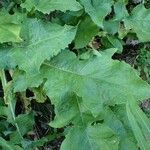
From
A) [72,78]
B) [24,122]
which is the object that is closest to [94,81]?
[72,78]

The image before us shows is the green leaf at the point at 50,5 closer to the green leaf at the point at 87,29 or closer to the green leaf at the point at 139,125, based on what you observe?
the green leaf at the point at 87,29

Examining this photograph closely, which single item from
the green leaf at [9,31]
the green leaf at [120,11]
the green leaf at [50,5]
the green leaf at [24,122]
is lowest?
the green leaf at [24,122]

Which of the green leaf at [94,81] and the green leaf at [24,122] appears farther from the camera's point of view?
the green leaf at [24,122]

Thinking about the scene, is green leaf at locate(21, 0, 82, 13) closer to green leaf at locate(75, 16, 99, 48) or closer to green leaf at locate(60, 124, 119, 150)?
green leaf at locate(75, 16, 99, 48)

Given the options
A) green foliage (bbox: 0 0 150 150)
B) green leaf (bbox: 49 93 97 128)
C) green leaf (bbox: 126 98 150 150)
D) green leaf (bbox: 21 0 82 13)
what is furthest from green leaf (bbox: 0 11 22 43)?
green leaf (bbox: 126 98 150 150)

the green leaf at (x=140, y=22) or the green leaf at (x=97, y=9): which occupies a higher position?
the green leaf at (x=97, y=9)

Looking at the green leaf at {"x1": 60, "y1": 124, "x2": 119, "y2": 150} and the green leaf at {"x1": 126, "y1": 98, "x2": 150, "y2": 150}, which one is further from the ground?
the green leaf at {"x1": 126, "y1": 98, "x2": 150, "y2": 150}

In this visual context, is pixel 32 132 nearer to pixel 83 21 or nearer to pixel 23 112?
pixel 23 112

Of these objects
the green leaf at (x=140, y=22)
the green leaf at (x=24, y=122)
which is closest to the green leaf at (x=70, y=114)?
the green leaf at (x=24, y=122)
